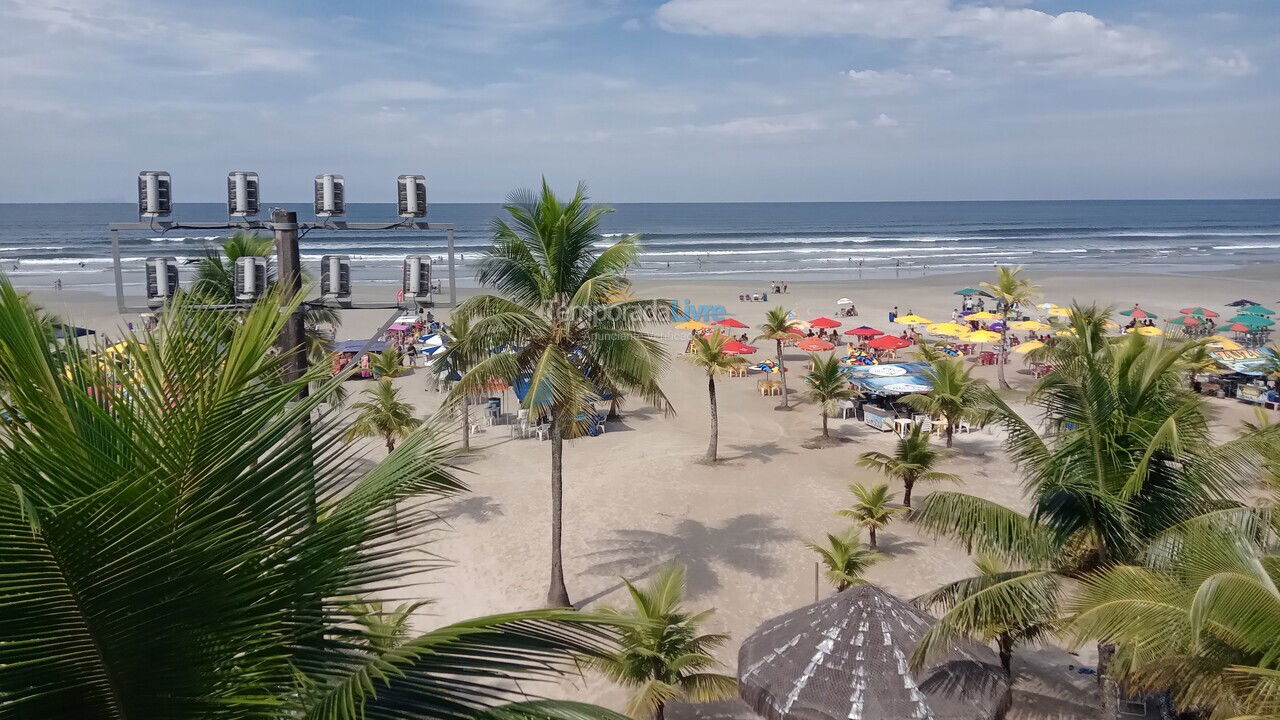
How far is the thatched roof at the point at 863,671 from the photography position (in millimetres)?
6695

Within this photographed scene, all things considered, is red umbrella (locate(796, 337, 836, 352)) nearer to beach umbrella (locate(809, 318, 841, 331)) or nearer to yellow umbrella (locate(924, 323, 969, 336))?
yellow umbrella (locate(924, 323, 969, 336))

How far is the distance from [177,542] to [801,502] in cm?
1319

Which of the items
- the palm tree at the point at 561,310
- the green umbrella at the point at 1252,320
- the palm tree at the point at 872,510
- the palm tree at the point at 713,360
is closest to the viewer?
the palm tree at the point at 561,310

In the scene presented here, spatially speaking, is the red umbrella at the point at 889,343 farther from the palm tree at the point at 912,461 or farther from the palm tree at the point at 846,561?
the palm tree at the point at 846,561

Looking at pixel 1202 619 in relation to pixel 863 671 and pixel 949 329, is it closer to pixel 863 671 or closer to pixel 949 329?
pixel 863 671

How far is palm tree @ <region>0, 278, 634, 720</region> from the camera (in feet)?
5.83

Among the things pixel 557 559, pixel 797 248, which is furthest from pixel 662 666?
pixel 797 248

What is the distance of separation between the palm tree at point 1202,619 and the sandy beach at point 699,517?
3.51m

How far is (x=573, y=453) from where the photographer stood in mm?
17250

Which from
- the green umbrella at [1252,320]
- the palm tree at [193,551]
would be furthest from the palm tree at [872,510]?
the green umbrella at [1252,320]

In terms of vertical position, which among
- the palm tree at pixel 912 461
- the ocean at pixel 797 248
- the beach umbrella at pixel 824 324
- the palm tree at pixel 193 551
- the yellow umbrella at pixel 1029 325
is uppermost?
the ocean at pixel 797 248

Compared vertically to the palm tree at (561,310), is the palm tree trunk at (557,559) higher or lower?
lower

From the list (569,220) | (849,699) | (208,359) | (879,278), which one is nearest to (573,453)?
(569,220)

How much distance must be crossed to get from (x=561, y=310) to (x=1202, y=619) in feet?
25.2
